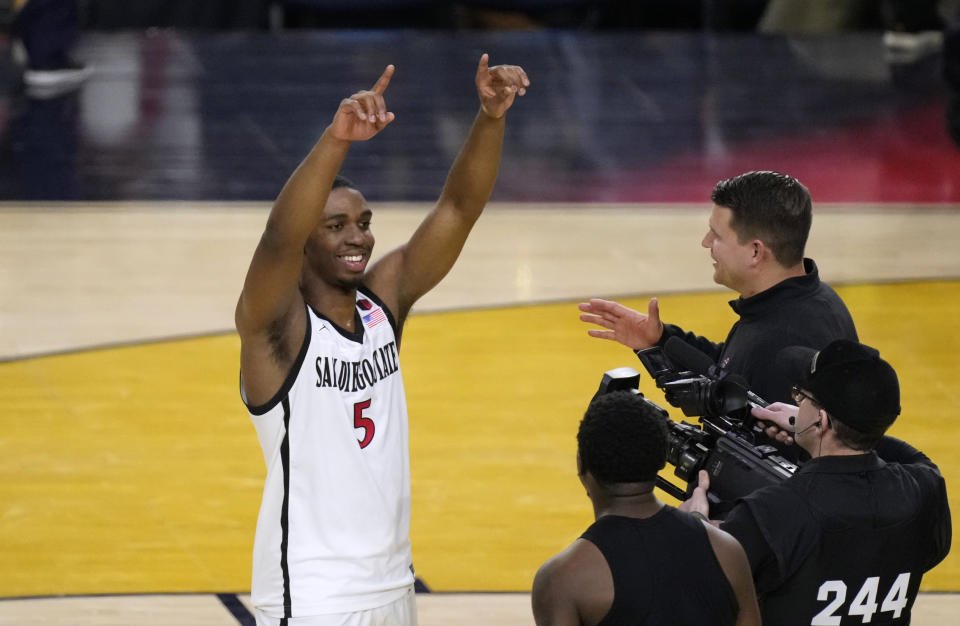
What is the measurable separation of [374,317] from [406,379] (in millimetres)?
3392

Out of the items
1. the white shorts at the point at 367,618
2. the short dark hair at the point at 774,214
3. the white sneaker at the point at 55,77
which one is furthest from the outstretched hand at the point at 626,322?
the white sneaker at the point at 55,77

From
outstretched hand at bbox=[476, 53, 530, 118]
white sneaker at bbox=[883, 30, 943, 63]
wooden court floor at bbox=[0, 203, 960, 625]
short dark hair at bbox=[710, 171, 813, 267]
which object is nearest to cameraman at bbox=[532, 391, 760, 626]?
short dark hair at bbox=[710, 171, 813, 267]

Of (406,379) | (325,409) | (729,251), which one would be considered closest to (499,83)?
(729,251)

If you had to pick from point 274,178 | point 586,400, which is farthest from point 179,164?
point 586,400

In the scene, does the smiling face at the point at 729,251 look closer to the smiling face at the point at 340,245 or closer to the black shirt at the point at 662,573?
the smiling face at the point at 340,245

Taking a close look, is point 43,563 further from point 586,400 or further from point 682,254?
point 682,254

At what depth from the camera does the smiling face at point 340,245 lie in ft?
11.5

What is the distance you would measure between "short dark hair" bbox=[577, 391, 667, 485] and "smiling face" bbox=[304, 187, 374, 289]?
88 cm

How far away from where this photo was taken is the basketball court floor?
17.6 feet

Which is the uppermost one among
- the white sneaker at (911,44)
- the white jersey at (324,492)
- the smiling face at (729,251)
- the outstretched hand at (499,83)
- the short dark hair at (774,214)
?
the outstretched hand at (499,83)

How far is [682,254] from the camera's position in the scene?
8.96m

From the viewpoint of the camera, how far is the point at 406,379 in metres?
6.98

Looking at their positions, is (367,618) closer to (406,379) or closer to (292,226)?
(292,226)

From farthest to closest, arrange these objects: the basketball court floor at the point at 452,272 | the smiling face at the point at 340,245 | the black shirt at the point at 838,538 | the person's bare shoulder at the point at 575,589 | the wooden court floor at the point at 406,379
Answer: the basketball court floor at the point at 452,272
the wooden court floor at the point at 406,379
the smiling face at the point at 340,245
the black shirt at the point at 838,538
the person's bare shoulder at the point at 575,589
